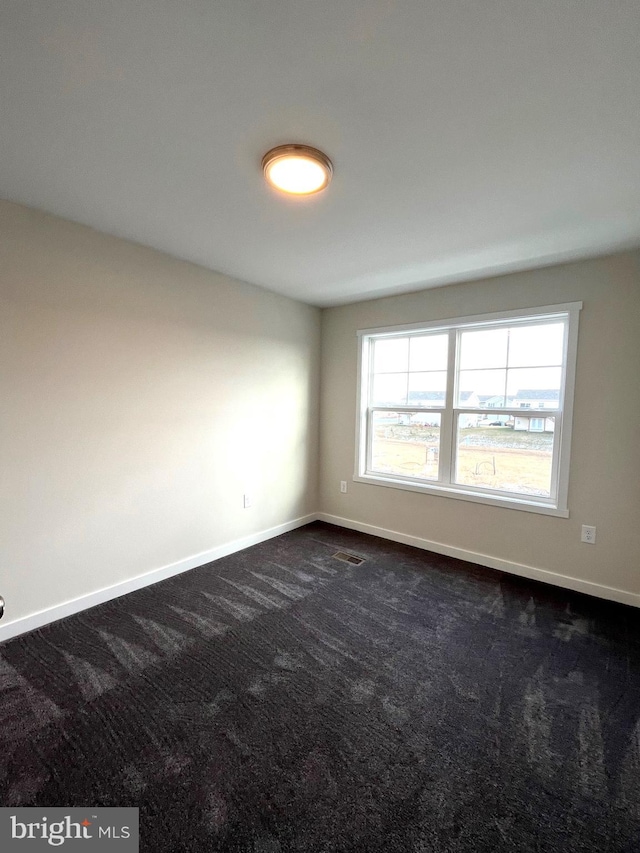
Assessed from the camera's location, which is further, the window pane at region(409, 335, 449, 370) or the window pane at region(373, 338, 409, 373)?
the window pane at region(373, 338, 409, 373)

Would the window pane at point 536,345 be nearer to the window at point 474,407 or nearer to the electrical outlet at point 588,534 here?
the window at point 474,407

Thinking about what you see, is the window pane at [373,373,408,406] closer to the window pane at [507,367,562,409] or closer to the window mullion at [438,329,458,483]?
the window mullion at [438,329,458,483]

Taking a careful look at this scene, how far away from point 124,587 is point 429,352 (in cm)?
322

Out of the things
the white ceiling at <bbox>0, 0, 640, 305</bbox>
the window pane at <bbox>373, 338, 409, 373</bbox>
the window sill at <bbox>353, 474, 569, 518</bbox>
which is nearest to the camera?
the white ceiling at <bbox>0, 0, 640, 305</bbox>

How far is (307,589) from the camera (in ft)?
8.93

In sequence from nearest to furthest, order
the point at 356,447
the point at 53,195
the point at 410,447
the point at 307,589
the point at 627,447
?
1. the point at 53,195
2. the point at 627,447
3. the point at 307,589
4. the point at 410,447
5. the point at 356,447

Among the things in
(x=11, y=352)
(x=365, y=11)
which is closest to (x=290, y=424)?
(x=11, y=352)

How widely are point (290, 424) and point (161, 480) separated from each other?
4.90 ft

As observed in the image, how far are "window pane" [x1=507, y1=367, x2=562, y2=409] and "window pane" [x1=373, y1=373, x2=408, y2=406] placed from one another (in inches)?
39.0

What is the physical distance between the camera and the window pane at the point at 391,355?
3.73 meters

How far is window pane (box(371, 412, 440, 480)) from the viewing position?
354cm

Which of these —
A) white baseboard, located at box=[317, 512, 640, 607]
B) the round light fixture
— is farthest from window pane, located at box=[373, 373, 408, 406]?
the round light fixture

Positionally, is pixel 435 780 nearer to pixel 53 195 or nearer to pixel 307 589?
pixel 307 589

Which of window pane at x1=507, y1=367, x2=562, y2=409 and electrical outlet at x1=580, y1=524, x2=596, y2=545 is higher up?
window pane at x1=507, y1=367, x2=562, y2=409
